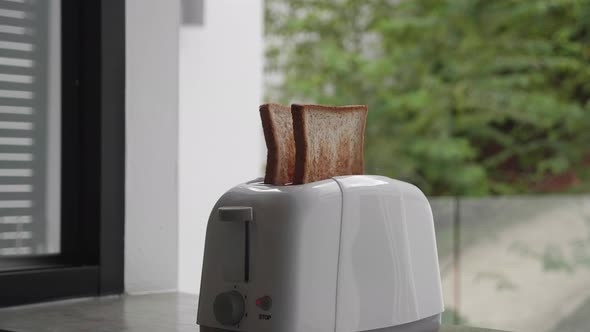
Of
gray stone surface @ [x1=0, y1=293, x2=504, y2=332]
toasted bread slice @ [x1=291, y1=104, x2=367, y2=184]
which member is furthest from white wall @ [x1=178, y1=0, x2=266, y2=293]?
toasted bread slice @ [x1=291, y1=104, x2=367, y2=184]

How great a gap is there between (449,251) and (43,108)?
Result: 382cm

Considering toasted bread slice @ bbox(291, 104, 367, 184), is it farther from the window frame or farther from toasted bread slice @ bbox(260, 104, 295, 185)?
the window frame

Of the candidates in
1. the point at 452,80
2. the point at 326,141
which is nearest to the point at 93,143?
the point at 326,141

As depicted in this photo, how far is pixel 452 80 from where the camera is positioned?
270 inches

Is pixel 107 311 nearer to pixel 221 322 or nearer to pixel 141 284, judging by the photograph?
pixel 141 284

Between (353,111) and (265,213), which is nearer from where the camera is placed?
(265,213)

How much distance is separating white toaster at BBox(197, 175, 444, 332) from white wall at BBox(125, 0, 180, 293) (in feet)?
1.78

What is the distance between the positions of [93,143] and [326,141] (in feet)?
1.91

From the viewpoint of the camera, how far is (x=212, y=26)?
94.9 inches

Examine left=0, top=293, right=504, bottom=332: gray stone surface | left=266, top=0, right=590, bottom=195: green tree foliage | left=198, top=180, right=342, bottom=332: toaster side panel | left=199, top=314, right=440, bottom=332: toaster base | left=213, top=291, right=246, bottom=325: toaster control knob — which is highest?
left=266, top=0, right=590, bottom=195: green tree foliage

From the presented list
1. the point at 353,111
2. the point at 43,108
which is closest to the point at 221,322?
the point at 353,111

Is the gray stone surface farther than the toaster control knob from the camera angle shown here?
Yes

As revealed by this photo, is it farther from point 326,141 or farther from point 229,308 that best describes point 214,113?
point 229,308

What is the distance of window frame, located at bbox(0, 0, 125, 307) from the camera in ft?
Answer: 4.64
